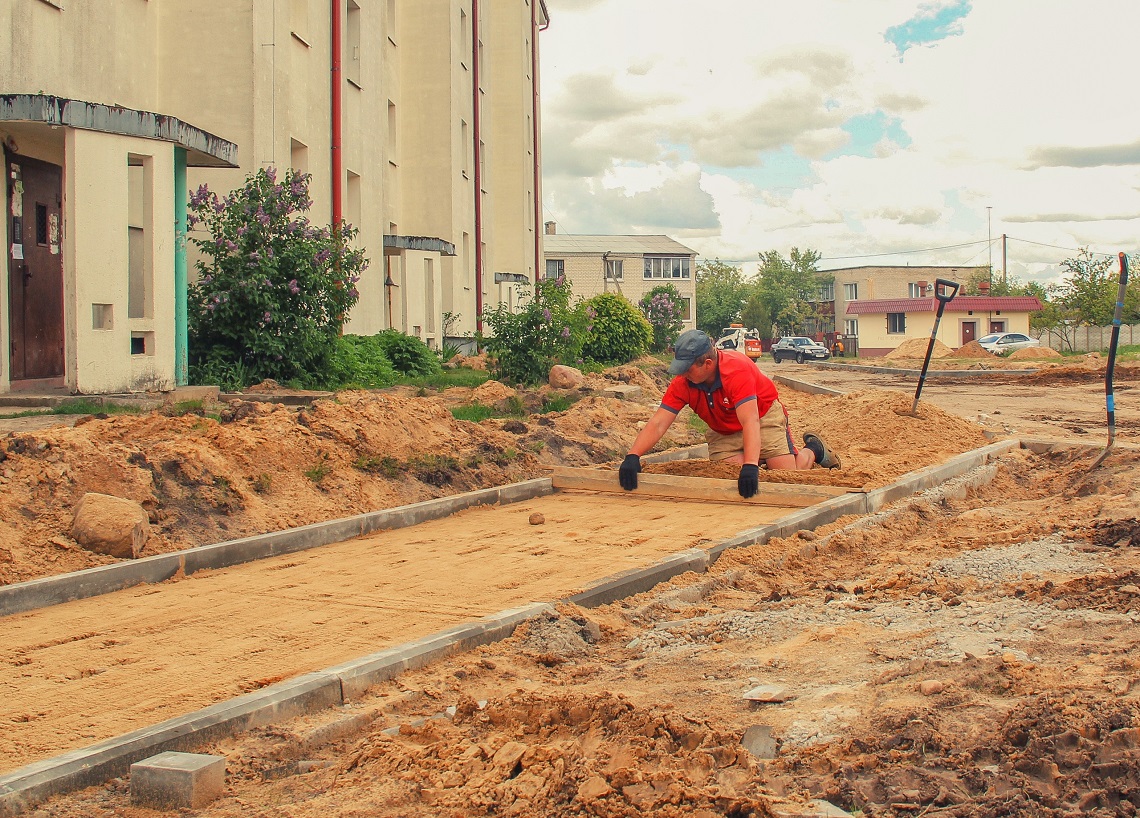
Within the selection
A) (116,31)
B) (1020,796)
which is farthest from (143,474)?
(116,31)

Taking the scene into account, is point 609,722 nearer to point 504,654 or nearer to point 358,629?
point 504,654

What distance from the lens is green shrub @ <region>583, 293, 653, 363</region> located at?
26750 millimetres

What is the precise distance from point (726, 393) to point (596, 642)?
4.13 m

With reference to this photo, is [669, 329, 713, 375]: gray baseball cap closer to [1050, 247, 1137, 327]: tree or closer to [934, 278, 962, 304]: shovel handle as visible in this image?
[934, 278, 962, 304]: shovel handle

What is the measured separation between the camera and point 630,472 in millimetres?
8820

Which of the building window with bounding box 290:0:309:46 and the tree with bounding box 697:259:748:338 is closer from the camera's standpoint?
the building window with bounding box 290:0:309:46

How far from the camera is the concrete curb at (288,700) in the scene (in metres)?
3.24

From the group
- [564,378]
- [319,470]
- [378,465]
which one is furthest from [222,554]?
[564,378]

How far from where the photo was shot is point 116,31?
45.8ft

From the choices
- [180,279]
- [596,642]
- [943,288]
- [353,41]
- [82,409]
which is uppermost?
[353,41]

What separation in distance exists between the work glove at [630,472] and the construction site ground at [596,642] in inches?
8.1

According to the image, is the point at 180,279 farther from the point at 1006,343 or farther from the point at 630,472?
the point at 1006,343

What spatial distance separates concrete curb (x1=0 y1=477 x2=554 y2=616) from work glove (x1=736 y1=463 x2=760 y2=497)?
2032 mm

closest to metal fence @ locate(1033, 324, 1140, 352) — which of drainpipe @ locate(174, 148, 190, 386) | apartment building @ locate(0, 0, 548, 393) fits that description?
apartment building @ locate(0, 0, 548, 393)
